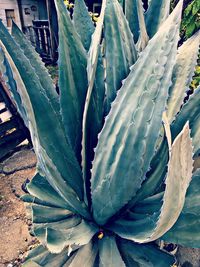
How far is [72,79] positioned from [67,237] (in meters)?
0.44

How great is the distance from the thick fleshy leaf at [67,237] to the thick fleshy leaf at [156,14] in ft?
2.04

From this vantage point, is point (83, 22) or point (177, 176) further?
point (83, 22)

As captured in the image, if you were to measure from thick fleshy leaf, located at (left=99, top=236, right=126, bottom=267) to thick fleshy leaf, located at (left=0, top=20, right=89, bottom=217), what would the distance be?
0.11m

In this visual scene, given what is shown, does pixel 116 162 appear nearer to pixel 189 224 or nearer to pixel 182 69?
pixel 189 224

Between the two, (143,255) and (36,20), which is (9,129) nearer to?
(143,255)

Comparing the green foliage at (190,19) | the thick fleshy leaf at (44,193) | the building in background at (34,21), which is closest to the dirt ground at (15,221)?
the thick fleshy leaf at (44,193)

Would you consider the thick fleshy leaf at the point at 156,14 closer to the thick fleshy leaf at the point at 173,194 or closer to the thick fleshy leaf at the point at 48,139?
the thick fleshy leaf at the point at 48,139

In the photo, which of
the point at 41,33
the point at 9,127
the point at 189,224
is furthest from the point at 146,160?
the point at 41,33

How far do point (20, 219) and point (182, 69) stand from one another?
1038 millimetres

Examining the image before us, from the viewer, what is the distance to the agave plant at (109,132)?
2.30ft

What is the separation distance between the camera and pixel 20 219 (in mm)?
1484

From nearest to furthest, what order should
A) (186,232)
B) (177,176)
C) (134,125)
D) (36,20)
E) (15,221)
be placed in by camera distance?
(177,176) → (134,125) → (186,232) → (15,221) → (36,20)

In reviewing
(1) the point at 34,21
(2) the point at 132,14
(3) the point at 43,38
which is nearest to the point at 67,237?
(2) the point at 132,14

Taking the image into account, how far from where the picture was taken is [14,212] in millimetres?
1526
